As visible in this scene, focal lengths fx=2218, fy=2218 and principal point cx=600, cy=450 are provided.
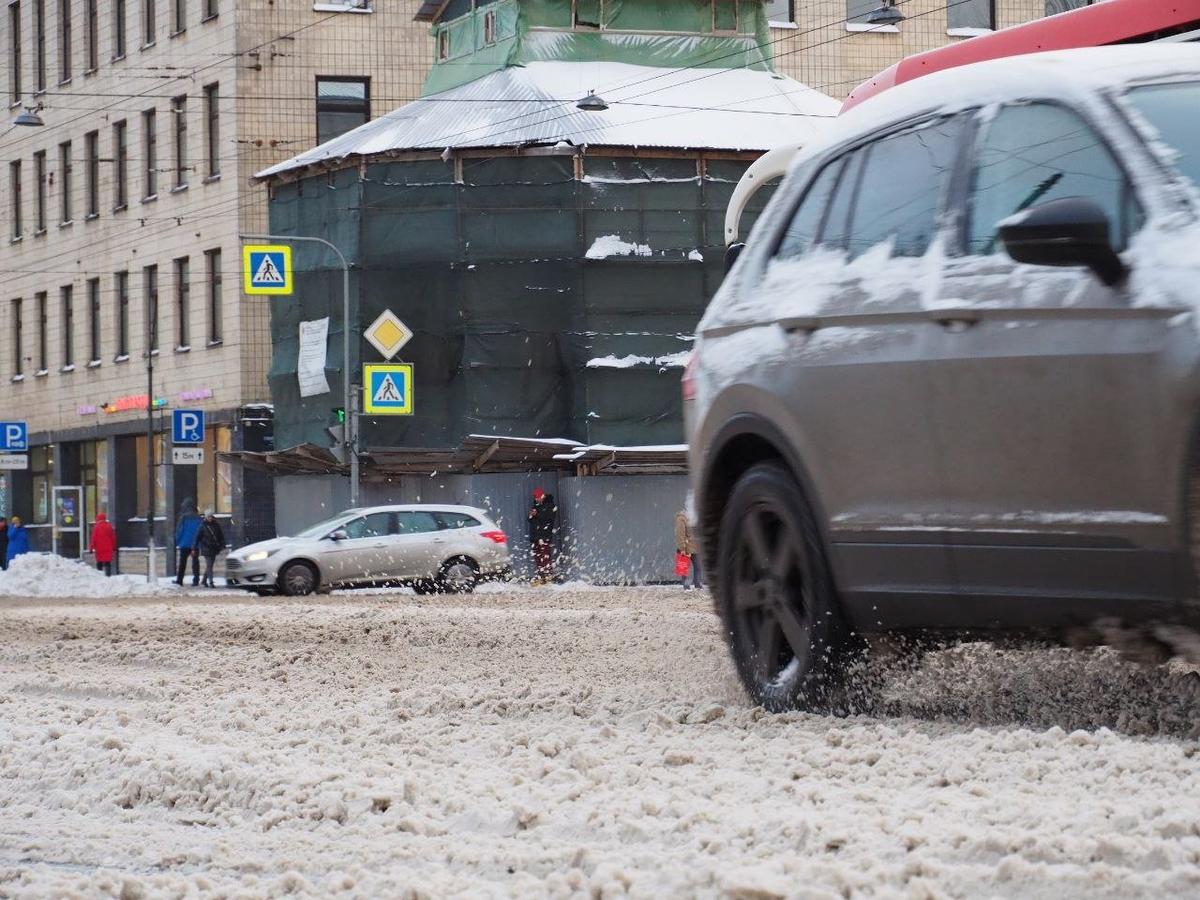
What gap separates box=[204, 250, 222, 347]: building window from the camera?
1889 inches

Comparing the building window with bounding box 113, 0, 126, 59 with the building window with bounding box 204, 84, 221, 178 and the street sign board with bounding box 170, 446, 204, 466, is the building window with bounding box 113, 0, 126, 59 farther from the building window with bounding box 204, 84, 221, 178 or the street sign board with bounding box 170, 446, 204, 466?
the street sign board with bounding box 170, 446, 204, 466

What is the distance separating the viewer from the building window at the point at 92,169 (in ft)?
Result: 178

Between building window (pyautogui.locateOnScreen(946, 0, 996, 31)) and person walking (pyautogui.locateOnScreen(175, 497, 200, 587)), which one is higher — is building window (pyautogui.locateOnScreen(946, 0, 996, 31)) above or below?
above

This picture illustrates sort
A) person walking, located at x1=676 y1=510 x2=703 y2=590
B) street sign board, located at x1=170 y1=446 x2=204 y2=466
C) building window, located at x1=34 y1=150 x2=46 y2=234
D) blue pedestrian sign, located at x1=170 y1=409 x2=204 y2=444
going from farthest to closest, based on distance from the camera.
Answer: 1. building window, located at x1=34 y1=150 x2=46 y2=234
2. blue pedestrian sign, located at x1=170 y1=409 x2=204 y2=444
3. street sign board, located at x1=170 y1=446 x2=204 y2=466
4. person walking, located at x1=676 y1=510 x2=703 y2=590

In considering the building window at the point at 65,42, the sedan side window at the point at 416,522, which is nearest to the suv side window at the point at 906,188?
the sedan side window at the point at 416,522

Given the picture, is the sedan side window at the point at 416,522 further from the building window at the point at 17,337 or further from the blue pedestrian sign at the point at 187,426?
the building window at the point at 17,337

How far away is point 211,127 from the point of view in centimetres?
4838

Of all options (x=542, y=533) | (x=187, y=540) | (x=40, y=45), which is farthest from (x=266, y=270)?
(x=40, y=45)

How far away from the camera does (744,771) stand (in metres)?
5.68

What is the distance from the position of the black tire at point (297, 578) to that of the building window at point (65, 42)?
2712cm

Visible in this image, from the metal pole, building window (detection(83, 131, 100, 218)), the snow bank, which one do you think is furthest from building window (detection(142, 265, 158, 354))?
the snow bank

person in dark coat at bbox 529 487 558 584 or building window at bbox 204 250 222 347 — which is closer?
person in dark coat at bbox 529 487 558 584

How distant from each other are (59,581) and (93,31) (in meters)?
21.7

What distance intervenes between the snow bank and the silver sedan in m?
8.05
